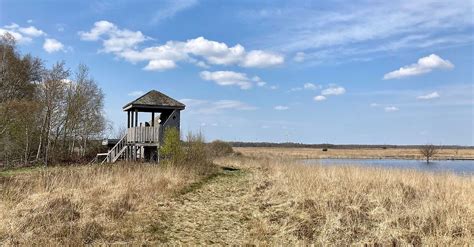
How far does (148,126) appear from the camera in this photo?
2433cm

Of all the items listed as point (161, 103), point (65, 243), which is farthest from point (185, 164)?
point (65, 243)

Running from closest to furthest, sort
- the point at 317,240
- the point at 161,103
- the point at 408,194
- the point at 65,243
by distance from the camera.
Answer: the point at 65,243 → the point at 317,240 → the point at 408,194 → the point at 161,103

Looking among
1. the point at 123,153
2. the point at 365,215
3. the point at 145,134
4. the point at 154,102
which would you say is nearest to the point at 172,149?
the point at 145,134

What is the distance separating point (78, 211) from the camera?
8.23 metres

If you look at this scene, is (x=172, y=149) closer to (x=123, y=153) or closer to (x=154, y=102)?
(x=154, y=102)

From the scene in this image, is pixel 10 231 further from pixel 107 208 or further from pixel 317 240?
pixel 317 240

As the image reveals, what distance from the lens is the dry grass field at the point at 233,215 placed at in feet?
23.1

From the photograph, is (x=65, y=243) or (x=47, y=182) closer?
(x=65, y=243)

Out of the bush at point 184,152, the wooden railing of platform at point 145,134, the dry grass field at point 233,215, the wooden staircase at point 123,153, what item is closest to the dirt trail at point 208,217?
the dry grass field at point 233,215

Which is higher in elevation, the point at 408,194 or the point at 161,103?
the point at 161,103

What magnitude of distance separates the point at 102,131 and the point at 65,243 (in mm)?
34846

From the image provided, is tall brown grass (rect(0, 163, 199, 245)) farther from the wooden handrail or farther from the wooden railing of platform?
the wooden handrail

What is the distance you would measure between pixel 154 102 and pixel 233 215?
50.0 ft

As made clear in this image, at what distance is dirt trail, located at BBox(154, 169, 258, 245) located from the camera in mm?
7520
